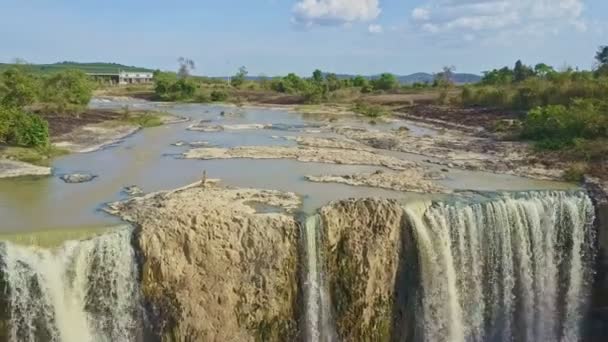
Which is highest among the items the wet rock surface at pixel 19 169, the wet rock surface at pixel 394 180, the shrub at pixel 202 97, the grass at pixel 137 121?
the shrub at pixel 202 97

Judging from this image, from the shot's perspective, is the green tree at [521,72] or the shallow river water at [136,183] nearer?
the shallow river water at [136,183]

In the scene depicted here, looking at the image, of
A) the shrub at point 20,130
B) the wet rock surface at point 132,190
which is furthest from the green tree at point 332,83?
the wet rock surface at point 132,190

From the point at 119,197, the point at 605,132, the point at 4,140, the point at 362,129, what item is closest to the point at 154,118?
the point at 362,129

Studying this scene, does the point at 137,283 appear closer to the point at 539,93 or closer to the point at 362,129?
the point at 362,129

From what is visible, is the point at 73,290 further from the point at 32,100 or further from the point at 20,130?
the point at 32,100

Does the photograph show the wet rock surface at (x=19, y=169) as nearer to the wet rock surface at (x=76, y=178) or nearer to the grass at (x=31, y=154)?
the grass at (x=31, y=154)
